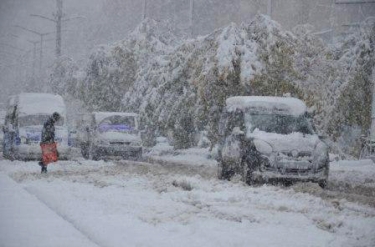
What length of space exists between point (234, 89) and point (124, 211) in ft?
40.4

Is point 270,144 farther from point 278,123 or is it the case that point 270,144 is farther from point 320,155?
point 278,123

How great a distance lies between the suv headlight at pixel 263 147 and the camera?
44.1 feet

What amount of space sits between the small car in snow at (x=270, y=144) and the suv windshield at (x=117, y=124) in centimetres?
749

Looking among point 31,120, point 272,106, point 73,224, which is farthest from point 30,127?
point 73,224

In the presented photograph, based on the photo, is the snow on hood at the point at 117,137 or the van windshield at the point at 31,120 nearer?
the van windshield at the point at 31,120

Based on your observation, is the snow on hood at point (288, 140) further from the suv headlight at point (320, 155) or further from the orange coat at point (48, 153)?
the orange coat at point (48, 153)

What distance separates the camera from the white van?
2139 centimetres

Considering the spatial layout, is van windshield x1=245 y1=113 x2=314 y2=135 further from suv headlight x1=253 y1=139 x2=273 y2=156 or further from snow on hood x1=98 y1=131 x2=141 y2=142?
snow on hood x1=98 y1=131 x2=141 y2=142

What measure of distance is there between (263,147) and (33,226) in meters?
6.50

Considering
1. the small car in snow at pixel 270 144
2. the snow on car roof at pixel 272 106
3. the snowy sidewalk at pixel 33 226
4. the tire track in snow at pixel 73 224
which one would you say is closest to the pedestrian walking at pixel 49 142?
the small car in snow at pixel 270 144

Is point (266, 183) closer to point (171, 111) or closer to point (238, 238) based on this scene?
point (238, 238)

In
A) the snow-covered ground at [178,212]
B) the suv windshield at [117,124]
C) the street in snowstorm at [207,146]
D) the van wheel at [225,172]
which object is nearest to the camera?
the snow-covered ground at [178,212]

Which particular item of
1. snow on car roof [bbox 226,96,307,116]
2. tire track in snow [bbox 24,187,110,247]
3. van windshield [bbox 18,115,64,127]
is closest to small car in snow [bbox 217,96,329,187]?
snow on car roof [bbox 226,96,307,116]

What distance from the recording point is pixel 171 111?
984 inches
